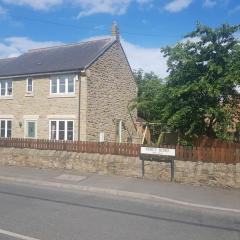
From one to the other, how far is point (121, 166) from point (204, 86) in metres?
4.74

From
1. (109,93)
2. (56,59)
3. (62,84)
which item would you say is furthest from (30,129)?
(109,93)

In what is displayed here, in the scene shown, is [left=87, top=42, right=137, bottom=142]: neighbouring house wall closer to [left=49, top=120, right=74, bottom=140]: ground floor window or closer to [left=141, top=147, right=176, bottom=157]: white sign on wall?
[left=49, top=120, right=74, bottom=140]: ground floor window

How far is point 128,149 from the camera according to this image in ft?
52.7

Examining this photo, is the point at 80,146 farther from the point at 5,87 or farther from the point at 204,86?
the point at 5,87

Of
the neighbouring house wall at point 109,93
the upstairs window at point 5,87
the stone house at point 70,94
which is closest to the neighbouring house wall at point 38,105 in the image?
the stone house at point 70,94

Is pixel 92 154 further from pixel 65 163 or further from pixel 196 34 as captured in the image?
pixel 196 34

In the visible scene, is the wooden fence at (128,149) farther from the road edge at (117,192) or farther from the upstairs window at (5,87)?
the upstairs window at (5,87)

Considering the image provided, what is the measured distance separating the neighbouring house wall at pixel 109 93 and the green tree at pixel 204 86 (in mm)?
9749

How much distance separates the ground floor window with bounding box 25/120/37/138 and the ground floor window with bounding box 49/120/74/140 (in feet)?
5.14

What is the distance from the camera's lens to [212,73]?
1625cm

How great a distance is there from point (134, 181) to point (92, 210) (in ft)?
16.3

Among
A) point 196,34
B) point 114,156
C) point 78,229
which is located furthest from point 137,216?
point 196,34

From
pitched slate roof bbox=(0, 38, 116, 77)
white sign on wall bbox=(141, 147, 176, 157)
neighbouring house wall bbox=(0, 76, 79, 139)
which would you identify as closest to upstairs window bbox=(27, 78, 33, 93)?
neighbouring house wall bbox=(0, 76, 79, 139)

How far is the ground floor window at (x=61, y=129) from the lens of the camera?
26344 mm
